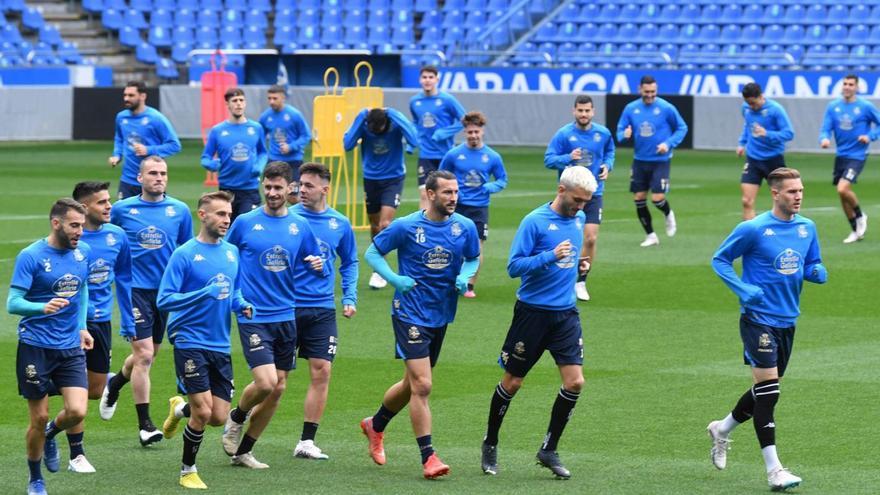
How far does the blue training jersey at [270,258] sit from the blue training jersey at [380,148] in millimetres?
8360

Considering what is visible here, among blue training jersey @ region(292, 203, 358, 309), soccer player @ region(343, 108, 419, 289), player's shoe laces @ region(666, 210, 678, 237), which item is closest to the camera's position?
blue training jersey @ region(292, 203, 358, 309)

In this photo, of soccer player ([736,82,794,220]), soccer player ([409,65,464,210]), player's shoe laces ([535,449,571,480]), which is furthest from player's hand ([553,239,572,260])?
soccer player ([736,82,794,220])

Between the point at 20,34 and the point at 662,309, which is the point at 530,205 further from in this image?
the point at 20,34

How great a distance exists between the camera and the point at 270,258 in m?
10.5

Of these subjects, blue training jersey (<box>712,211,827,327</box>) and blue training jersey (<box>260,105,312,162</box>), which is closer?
blue training jersey (<box>712,211,827,327</box>)

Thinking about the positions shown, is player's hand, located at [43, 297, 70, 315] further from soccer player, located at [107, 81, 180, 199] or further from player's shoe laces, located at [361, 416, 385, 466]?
soccer player, located at [107, 81, 180, 199]

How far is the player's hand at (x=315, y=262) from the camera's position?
10.5m

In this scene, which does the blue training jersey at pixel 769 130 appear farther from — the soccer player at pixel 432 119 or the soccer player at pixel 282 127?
the soccer player at pixel 282 127

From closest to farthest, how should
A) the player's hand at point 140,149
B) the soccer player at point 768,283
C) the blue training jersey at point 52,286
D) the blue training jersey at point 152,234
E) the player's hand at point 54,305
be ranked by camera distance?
the player's hand at point 54,305
the blue training jersey at point 52,286
the soccer player at point 768,283
the blue training jersey at point 152,234
the player's hand at point 140,149

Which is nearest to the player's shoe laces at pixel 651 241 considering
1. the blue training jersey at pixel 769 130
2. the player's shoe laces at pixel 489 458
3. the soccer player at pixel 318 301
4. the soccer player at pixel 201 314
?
the blue training jersey at pixel 769 130

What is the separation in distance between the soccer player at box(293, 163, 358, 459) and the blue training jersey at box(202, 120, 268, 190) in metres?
8.01

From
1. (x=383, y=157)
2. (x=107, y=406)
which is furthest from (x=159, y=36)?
(x=107, y=406)

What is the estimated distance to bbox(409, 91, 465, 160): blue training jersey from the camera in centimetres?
1969

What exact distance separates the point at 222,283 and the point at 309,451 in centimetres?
147
